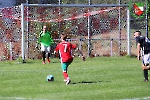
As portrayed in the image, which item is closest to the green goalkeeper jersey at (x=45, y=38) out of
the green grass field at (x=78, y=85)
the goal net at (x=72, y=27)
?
the goal net at (x=72, y=27)

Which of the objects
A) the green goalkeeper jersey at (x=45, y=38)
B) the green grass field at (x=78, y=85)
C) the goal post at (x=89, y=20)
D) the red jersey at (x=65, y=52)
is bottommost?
the green grass field at (x=78, y=85)

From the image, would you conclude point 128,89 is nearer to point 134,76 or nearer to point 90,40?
point 134,76

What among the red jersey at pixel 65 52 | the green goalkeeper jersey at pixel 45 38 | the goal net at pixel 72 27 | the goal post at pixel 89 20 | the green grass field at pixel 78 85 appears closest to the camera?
the green grass field at pixel 78 85

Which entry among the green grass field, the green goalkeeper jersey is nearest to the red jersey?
the green grass field

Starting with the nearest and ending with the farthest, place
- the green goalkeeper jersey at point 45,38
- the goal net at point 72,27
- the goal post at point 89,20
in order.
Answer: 1. the green goalkeeper jersey at point 45,38
2. the goal net at point 72,27
3. the goal post at point 89,20

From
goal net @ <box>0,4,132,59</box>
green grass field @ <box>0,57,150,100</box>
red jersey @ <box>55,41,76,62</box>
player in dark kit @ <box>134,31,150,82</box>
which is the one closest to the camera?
green grass field @ <box>0,57,150,100</box>

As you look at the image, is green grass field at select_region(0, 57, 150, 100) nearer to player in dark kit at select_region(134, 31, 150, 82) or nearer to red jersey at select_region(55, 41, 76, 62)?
player in dark kit at select_region(134, 31, 150, 82)

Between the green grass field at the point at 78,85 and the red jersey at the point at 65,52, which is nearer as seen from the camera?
the green grass field at the point at 78,85

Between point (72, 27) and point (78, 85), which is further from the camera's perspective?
point (72, 27)

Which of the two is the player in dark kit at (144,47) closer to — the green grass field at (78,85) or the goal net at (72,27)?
the green grass field at (78,85)

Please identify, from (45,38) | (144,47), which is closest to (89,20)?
(45,38)

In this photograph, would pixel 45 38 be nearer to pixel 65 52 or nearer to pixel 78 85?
pixel 65 52

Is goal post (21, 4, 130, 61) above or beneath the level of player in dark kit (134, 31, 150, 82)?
above

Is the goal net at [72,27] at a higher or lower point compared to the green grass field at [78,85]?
higher
